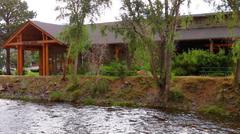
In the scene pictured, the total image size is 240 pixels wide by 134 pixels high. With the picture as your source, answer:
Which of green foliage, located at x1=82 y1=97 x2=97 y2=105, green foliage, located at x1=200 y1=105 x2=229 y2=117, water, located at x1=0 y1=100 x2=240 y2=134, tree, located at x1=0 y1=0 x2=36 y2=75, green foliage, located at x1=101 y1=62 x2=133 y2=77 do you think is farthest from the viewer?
tree, located at x1=0 y1=0 x2=36 y2=75

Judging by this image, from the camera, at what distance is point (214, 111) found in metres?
20.8

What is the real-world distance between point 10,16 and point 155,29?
30.2m

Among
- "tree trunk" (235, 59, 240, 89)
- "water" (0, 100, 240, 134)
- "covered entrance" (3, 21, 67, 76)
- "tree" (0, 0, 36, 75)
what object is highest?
"tree" (0, 0, 36, 75)

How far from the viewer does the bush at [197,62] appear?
26.7 meters

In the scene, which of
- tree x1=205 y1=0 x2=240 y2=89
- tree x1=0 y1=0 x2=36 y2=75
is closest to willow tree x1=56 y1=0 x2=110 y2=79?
tree x1=205 y1=0 x2=240 y2=89

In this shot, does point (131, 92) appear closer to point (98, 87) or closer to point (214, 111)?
point (98, 87)

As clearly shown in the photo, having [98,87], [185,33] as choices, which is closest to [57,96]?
[98,87]

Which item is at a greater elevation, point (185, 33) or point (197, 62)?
point (185, 33)

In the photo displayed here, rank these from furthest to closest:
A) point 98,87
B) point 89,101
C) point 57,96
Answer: point 57,96 → point 98,87 → point 89,101

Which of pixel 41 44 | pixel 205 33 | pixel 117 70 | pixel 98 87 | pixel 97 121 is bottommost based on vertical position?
pixel 97 121

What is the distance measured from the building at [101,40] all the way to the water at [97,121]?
10.3 meters

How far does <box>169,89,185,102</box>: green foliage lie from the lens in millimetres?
22984

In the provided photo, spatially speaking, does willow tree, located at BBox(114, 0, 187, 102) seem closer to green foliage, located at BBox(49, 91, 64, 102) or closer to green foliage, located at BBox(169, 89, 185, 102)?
green foliage, located at BBox(169, 89, 185, 102)

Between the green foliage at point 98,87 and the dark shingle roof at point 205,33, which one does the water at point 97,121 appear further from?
the dark shingle roof at point 205,33
